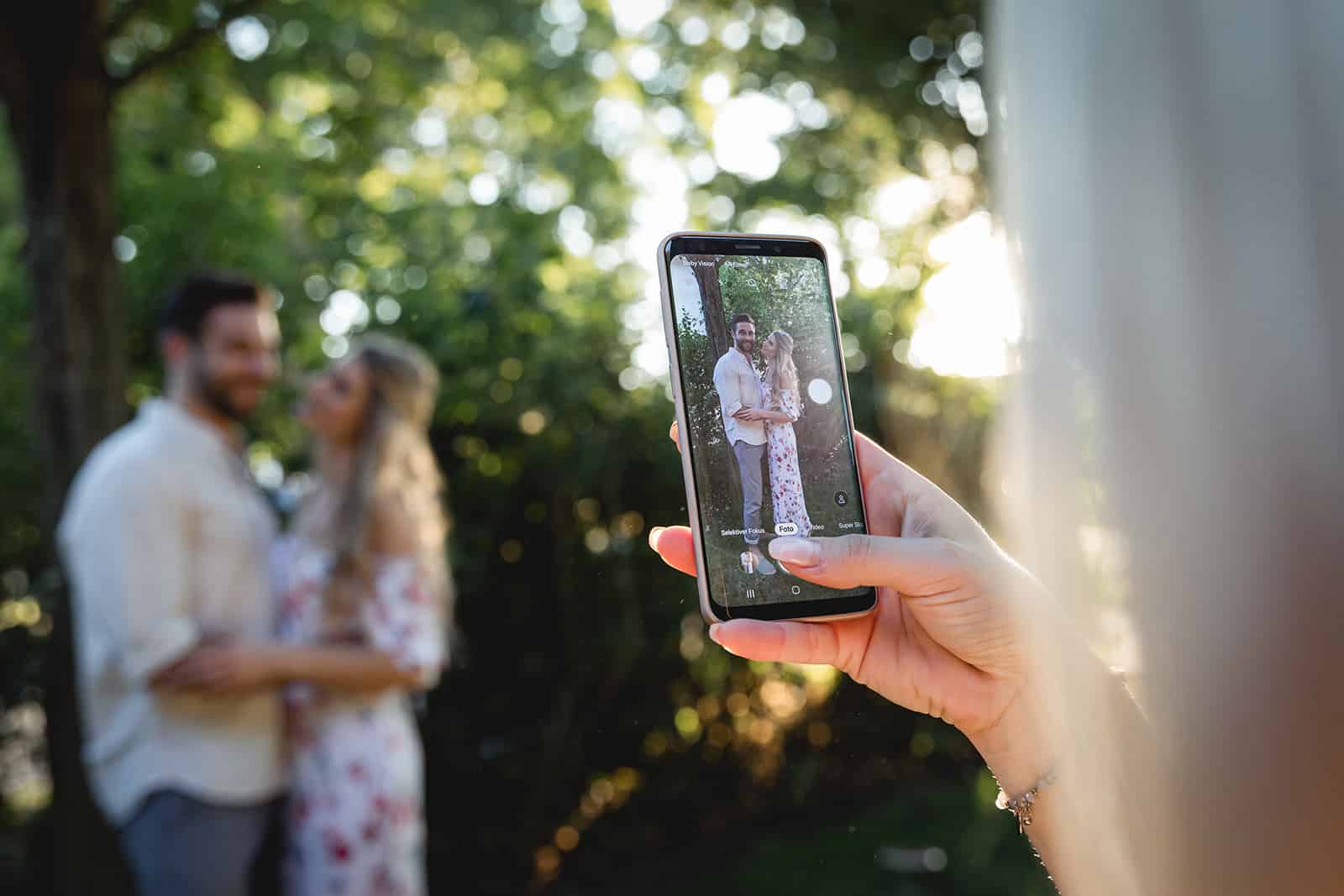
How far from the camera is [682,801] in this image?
211 inches

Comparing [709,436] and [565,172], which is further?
[565,172]

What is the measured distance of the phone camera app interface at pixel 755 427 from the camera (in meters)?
1.32

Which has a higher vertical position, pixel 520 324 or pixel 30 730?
pixel 520 324

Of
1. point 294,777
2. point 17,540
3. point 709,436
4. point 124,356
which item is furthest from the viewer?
point 17,540

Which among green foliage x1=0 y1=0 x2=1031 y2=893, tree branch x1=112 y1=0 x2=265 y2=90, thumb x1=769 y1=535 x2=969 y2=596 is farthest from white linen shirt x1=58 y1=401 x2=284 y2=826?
thumb x1=769 y1=535 x2=969 y2=596

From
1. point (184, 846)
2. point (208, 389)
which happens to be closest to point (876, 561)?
point (184, 846)

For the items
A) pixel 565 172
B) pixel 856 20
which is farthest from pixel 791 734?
pixel 856 20

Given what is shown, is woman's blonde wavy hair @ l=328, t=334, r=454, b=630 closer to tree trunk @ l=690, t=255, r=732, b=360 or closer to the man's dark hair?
the man's dark hair

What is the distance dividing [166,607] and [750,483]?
7.52ft

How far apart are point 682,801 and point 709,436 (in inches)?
172

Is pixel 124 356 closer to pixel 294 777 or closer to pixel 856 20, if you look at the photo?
pixel 294 777

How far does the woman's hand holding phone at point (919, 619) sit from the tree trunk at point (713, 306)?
0.38 feet

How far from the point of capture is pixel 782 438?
1.35 meters

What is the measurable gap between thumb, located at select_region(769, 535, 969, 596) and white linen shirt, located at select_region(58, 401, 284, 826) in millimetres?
2355
